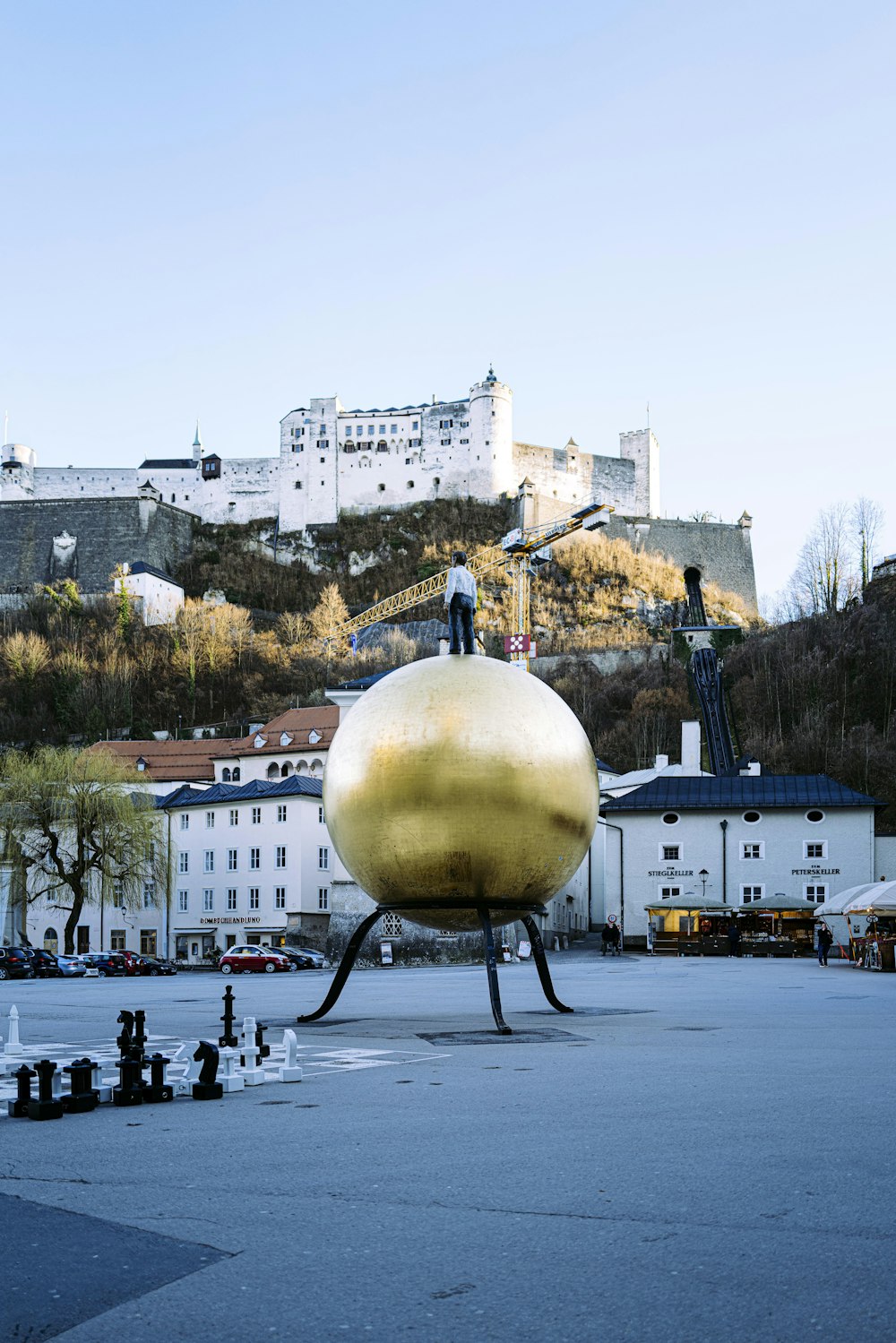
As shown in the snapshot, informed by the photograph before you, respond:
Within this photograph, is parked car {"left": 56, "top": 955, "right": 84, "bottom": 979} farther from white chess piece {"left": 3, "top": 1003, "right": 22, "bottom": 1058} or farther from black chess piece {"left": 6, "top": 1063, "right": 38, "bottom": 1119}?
black chess piece {"left": 6, "top": 1063, "right": 38, "bottom": 1119}

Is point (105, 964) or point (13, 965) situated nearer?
point (13, 965)

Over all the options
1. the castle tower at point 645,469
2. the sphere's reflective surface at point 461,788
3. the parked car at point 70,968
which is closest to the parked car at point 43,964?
the parked car at point 70,968

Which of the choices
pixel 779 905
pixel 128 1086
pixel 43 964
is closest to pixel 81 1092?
pixel 128 1086

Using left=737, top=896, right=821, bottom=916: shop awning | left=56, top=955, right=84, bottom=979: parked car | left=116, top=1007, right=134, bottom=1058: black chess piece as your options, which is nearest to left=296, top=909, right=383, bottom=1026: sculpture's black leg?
left=116, top=1007, right=134, bottom=1058: black chess piece

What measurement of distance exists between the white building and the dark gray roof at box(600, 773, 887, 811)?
42mm

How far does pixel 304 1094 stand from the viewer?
10547mm

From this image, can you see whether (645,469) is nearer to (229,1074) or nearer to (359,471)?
(359,471)

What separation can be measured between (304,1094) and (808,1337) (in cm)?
666

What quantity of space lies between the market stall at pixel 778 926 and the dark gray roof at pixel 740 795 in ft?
16.0

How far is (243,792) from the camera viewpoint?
242 feet

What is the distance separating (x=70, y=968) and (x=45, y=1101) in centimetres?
4619

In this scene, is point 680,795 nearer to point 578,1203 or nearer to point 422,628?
point 578,1203

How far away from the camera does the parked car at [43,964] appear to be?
5075 centimetres

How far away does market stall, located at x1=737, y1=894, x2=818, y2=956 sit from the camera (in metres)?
52.5
